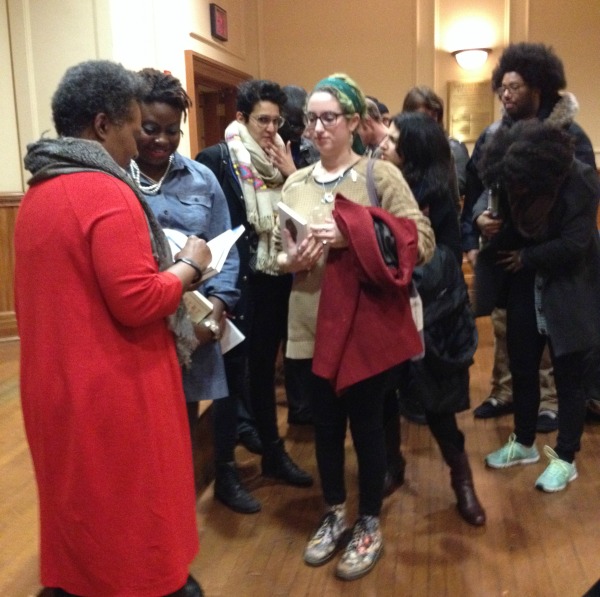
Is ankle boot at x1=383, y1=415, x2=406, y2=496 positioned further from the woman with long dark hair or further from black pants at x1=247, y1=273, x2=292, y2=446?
black pants at x1=247, y1=273, x2=292, y2=446

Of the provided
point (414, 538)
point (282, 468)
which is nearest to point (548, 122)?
point (414, 538)

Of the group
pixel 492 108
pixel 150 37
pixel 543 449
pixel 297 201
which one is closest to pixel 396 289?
pixel 297 201

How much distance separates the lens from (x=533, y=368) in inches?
90.7

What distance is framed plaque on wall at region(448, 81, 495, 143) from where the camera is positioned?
5848 millimetres

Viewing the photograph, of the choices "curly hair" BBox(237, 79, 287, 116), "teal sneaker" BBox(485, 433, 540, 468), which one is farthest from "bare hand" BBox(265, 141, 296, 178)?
"teal sneaker" BBox(485, 433, 540, 468)

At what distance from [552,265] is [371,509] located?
100 centimetres

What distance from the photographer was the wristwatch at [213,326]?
173 cm

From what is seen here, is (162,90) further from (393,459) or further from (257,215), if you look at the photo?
(393,459)

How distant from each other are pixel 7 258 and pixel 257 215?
2.76 meters

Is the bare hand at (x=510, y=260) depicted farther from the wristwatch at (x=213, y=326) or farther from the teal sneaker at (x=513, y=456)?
the wristwatch at (x=213, y=326)

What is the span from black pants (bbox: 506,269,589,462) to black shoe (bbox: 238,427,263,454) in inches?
41.0

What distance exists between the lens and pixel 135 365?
1284 millimetres

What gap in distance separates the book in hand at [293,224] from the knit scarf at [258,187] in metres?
0.45

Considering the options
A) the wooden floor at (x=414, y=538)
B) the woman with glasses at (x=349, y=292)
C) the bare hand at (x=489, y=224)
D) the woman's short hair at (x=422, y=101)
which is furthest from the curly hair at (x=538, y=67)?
the wooden floor at (x=414, y=538)
